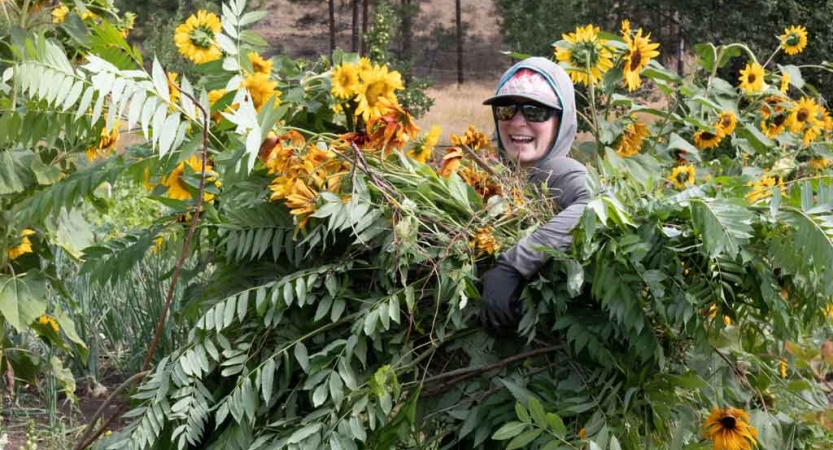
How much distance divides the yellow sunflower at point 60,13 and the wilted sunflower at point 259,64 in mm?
1011

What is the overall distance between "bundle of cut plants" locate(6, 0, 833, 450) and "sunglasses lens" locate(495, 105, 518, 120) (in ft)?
1.26

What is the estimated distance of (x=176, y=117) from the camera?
2.06 metres

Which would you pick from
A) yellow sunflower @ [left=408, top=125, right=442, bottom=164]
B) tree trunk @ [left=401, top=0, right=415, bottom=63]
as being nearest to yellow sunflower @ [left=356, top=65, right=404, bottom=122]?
yellow sunflower @ [left=408, top=125, right=442, bottom=164]

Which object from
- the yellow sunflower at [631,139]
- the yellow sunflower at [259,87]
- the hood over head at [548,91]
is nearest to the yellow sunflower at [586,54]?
the yellow sunflower at [631,139]

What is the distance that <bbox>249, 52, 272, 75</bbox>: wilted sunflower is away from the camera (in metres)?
2.60

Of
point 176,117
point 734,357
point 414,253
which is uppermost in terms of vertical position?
point 176,117

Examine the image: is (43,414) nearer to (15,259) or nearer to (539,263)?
(15,259)

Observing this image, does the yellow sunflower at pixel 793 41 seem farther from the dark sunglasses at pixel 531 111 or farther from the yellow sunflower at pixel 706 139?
the dark sunglasses at pixel 531 111

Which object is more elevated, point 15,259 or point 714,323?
point 714,323

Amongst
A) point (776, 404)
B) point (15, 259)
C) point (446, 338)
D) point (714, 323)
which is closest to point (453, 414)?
point (446, 338)

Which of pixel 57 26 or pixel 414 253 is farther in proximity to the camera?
pixel 57 26

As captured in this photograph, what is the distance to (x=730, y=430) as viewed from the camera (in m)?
2.08

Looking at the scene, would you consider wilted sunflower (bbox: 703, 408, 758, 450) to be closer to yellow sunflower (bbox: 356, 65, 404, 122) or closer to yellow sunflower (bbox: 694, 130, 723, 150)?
yellow sunflower (bbox: 356, 65, 404, 122)

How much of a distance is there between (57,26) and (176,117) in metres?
1.34
